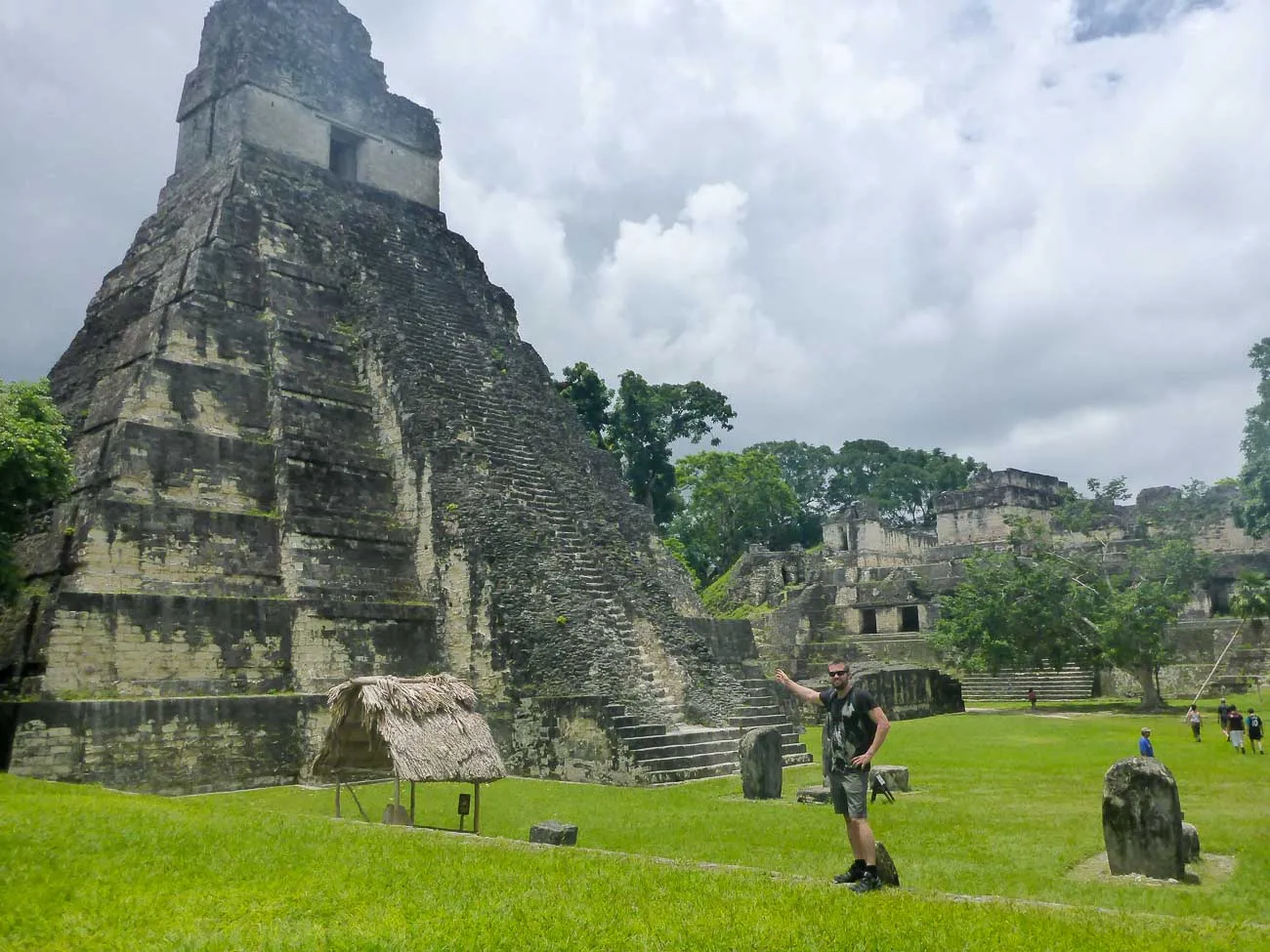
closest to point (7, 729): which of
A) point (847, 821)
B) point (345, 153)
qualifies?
point (847, 821)

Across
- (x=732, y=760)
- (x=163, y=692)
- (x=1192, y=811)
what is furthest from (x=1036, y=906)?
(x=163, y=692)

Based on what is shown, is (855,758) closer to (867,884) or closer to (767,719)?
(867,884)

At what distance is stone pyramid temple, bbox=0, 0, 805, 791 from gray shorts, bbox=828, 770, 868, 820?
273 inches

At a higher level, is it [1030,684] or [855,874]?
[1030,684]

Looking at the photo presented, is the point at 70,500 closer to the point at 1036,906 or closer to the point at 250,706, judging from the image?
the point at 250,706

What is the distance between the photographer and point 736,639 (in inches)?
746

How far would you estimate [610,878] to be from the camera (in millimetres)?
5863

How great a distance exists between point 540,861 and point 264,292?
43.8ft

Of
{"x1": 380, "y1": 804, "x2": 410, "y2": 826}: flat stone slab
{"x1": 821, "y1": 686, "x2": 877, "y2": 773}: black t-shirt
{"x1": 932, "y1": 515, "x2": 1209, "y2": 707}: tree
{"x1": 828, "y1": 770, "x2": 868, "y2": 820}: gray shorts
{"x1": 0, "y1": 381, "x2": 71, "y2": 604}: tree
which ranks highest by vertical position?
{"x1": 0, "y1": 381, "x2": 71, "y2": 604}: tree

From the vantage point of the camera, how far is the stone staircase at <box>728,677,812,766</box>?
575 inches

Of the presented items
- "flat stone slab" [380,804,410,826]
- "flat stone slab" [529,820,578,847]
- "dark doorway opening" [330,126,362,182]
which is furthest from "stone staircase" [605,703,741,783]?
"dark doorway opening" [330,126,362,182]

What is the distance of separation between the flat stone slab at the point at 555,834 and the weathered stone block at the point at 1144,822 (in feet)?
12.6

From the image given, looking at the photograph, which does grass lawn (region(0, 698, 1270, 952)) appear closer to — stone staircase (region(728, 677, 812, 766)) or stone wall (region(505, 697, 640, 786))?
stone wall (region(505, 697, 640, 786))

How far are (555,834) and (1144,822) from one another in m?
4.17
